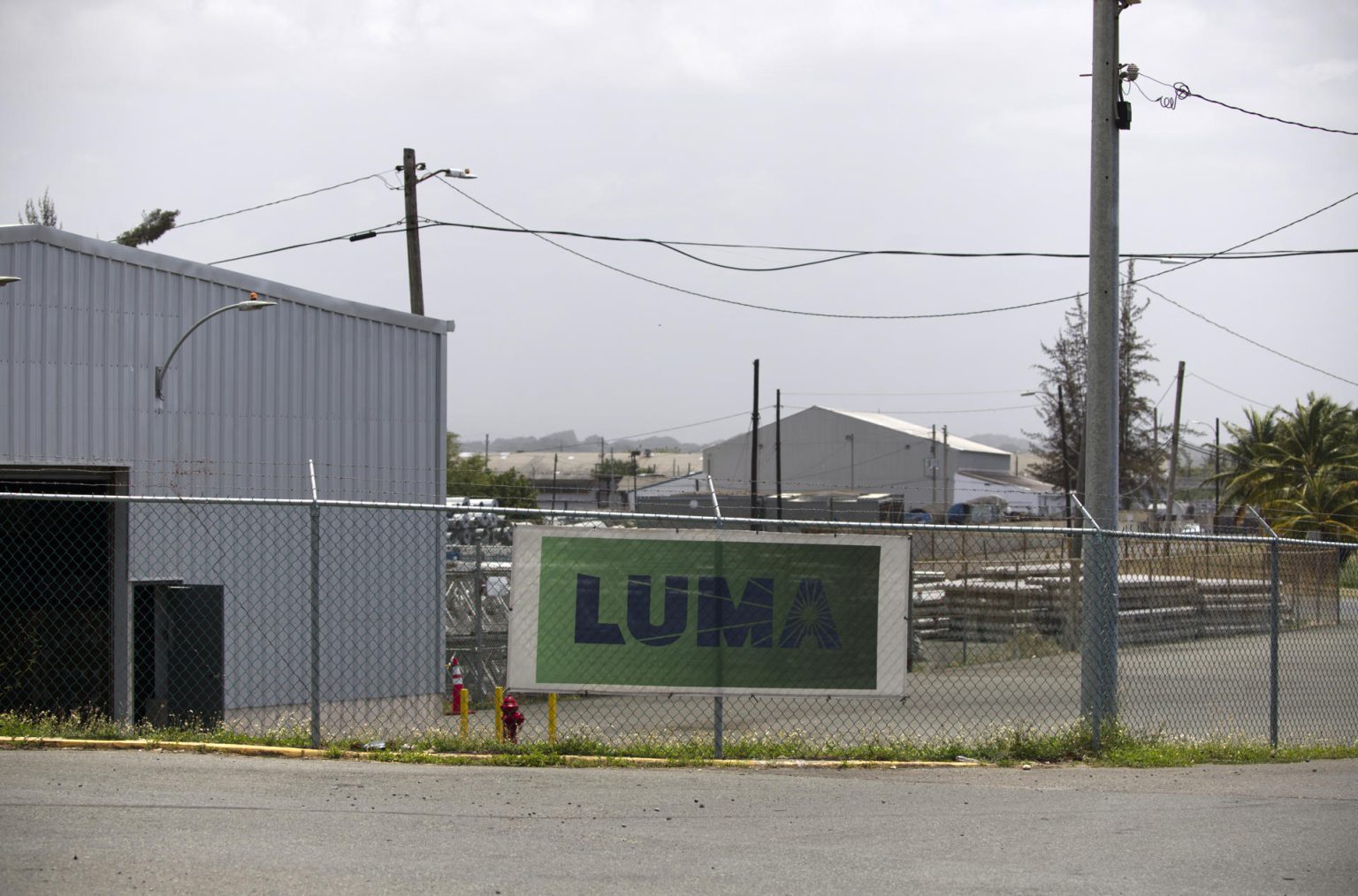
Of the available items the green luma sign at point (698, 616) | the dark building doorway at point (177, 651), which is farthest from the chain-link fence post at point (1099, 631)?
the dark building doorway at point (177, 651)

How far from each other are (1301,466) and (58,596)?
3533 centimetres

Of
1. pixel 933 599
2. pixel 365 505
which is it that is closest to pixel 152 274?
pixel 365 505

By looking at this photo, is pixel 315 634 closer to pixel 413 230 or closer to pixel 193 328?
pixel 193 328

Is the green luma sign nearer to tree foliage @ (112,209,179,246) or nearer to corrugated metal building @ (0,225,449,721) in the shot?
corrugated metal building @ (0,225,449,721)

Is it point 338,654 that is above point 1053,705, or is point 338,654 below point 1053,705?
above

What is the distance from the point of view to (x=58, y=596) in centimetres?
1301

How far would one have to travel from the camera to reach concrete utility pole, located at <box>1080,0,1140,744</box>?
30.8ft

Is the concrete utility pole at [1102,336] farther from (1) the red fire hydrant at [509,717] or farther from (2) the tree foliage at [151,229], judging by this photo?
(2) the tree foliage at [151,229]

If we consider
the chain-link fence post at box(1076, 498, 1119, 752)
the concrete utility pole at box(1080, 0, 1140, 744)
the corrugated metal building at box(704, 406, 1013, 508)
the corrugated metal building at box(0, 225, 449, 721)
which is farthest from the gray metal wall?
the corrugated metal building at box(704, 406, 1013, 508)

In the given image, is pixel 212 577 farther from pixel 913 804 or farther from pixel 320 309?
pixel 913 804

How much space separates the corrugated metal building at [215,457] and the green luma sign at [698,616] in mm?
5479

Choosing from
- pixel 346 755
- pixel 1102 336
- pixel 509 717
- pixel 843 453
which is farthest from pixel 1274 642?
pixel 843 453

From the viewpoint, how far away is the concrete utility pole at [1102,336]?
939 cm

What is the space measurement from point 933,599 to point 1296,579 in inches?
273
